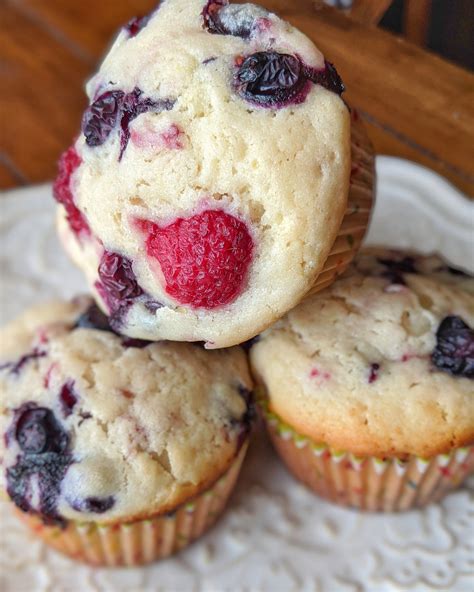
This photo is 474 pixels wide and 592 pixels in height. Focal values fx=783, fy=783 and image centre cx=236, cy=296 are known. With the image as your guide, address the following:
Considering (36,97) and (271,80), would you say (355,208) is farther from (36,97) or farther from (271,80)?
(36,97)

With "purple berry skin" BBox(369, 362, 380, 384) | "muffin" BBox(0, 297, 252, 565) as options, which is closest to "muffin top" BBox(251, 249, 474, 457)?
"purple berry skin" BBox(369, 362, 380, 384)

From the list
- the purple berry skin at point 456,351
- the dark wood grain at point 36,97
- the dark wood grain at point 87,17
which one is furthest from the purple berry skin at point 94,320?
the dark wood grain at point 87,17

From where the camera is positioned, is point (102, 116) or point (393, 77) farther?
point (393, 77)

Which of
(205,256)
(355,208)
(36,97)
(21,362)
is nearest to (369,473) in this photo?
(355,208)

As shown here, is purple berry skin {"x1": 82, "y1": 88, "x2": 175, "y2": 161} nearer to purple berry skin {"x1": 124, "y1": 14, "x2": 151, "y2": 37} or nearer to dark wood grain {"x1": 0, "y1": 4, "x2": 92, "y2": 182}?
purple berry skin {"x1": 124, "y1": 14, "x2": 151, "y2": 37}

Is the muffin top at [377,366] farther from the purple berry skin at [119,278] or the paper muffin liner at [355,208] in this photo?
the purple berry skin at [119,278]

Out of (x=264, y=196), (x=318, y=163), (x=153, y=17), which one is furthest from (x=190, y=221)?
(x=153, y=17)
